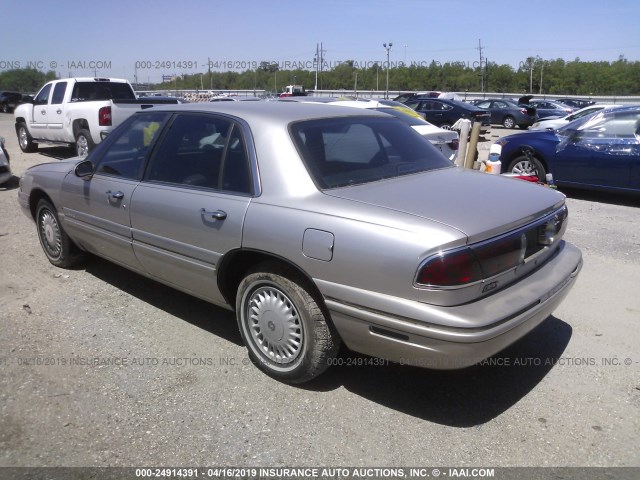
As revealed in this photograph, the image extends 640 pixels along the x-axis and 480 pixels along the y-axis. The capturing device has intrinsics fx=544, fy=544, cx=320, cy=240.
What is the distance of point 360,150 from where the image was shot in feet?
11.9

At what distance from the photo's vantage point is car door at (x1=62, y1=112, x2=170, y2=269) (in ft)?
13.4

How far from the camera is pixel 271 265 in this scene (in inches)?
125

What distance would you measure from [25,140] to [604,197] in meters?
13.7

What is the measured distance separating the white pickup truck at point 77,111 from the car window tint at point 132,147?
18.8ft

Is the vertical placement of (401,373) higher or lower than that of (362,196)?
lower

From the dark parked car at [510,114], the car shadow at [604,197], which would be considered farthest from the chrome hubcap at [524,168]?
the dark parked car at [510,114]

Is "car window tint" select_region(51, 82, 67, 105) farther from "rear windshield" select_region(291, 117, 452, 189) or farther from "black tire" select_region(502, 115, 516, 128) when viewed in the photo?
"black tire" select_region(502, 115, 516, 128)

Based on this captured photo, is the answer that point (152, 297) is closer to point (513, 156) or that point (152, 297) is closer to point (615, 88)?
point (513, 156)

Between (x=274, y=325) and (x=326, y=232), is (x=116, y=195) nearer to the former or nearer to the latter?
(x=274, y=325)

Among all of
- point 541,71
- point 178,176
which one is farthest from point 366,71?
point 178,176

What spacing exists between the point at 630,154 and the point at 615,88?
84453 mm

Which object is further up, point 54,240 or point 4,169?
point 4,169

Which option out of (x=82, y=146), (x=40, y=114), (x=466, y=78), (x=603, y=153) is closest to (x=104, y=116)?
(x=82, y=146)

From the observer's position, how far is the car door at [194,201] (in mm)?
3334
